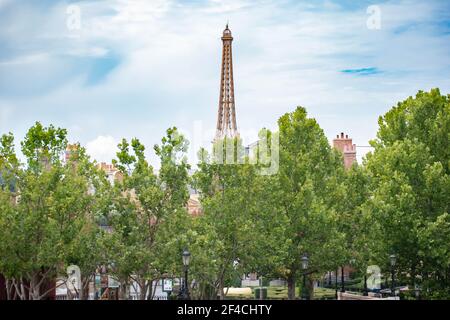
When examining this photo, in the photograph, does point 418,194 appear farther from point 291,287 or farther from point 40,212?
point 40,212

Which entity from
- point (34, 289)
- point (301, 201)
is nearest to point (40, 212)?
point (34, 289)

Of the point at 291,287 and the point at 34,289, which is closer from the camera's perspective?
the point at 34,289

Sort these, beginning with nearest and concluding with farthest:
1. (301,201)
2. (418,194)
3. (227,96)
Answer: (418,194), (301,201), (227,96)

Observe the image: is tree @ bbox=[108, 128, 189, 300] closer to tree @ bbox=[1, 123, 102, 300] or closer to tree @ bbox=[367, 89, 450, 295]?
tree @ bbox=[1, 123, 102, 300]

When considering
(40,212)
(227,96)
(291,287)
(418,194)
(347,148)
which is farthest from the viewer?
(227,96)

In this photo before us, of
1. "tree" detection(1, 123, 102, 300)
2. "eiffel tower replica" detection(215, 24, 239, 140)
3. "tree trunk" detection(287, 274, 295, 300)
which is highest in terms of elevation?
"eiffel tower replica" detection(215, 24, 239, 140)

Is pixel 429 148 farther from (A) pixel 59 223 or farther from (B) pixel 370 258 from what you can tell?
(A) pixel 59 223

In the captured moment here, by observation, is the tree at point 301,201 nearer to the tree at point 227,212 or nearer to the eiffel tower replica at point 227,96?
the tree at point 227,212

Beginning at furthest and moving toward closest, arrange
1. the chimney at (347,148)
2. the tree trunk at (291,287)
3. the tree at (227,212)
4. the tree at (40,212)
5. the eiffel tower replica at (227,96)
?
the eiffel tower replica at (227,96), the chimney at (347,148), the tree trunk at (291,287), the tree at (227,212), the tree at (40,212)

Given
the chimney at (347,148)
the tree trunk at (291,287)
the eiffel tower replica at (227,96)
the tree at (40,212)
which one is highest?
the eiffel tower replica at (227,96)

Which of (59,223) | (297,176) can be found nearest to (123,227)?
(59,223)

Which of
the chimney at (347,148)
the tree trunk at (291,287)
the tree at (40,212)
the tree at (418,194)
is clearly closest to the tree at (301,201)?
the tree trunk at (291,287)

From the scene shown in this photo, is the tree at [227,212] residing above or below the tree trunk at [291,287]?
above

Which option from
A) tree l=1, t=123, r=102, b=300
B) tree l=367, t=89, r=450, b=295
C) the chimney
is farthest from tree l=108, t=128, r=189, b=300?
the chimney
